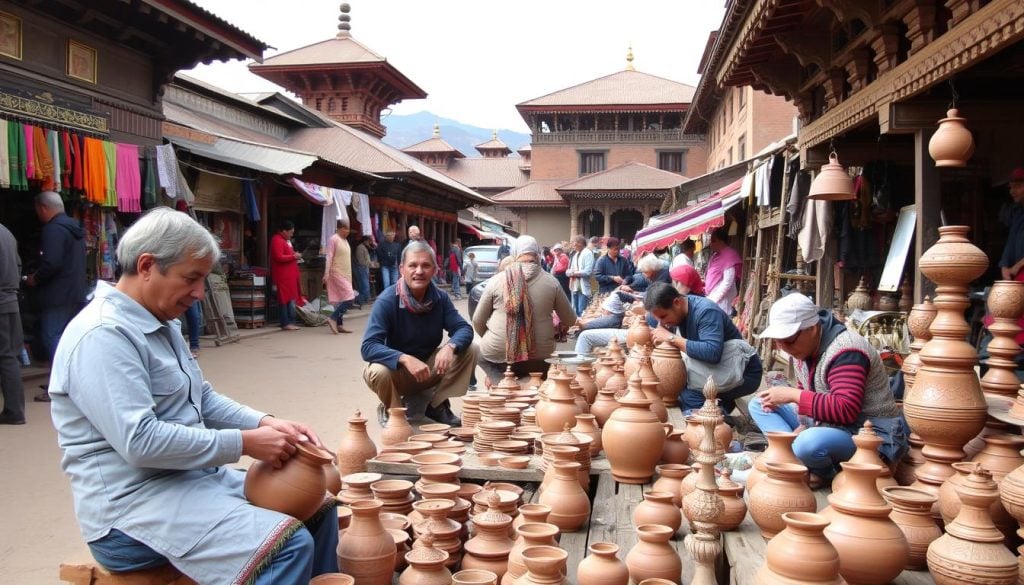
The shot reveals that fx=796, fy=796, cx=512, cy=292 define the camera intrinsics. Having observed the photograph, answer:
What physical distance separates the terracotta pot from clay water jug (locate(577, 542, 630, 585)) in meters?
0.49

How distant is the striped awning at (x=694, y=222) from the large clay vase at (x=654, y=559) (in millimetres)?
9287

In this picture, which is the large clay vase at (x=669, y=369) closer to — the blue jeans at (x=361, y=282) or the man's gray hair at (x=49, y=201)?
the man's gray hair at (x=49, y=201)

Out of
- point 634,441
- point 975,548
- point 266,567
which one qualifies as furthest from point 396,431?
point 975,548

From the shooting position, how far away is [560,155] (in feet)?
144

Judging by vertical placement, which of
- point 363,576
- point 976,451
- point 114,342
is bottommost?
point 363,576

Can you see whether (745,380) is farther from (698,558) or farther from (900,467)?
(698,558)

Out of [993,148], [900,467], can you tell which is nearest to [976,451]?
[900,467]

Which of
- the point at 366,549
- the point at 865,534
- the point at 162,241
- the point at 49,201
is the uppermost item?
the point at 49,201

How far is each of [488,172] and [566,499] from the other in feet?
165

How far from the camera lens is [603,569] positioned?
2.50 metres

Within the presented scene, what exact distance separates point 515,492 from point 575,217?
34.7 meters

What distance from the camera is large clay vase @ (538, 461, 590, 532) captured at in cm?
318

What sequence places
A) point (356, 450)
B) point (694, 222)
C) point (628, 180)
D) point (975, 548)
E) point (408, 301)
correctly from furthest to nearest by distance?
point (628, 180), point (694, 222), point (408, 301), point (356, 450), point (975, 548)

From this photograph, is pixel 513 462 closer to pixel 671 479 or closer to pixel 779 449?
pixel 671 479
